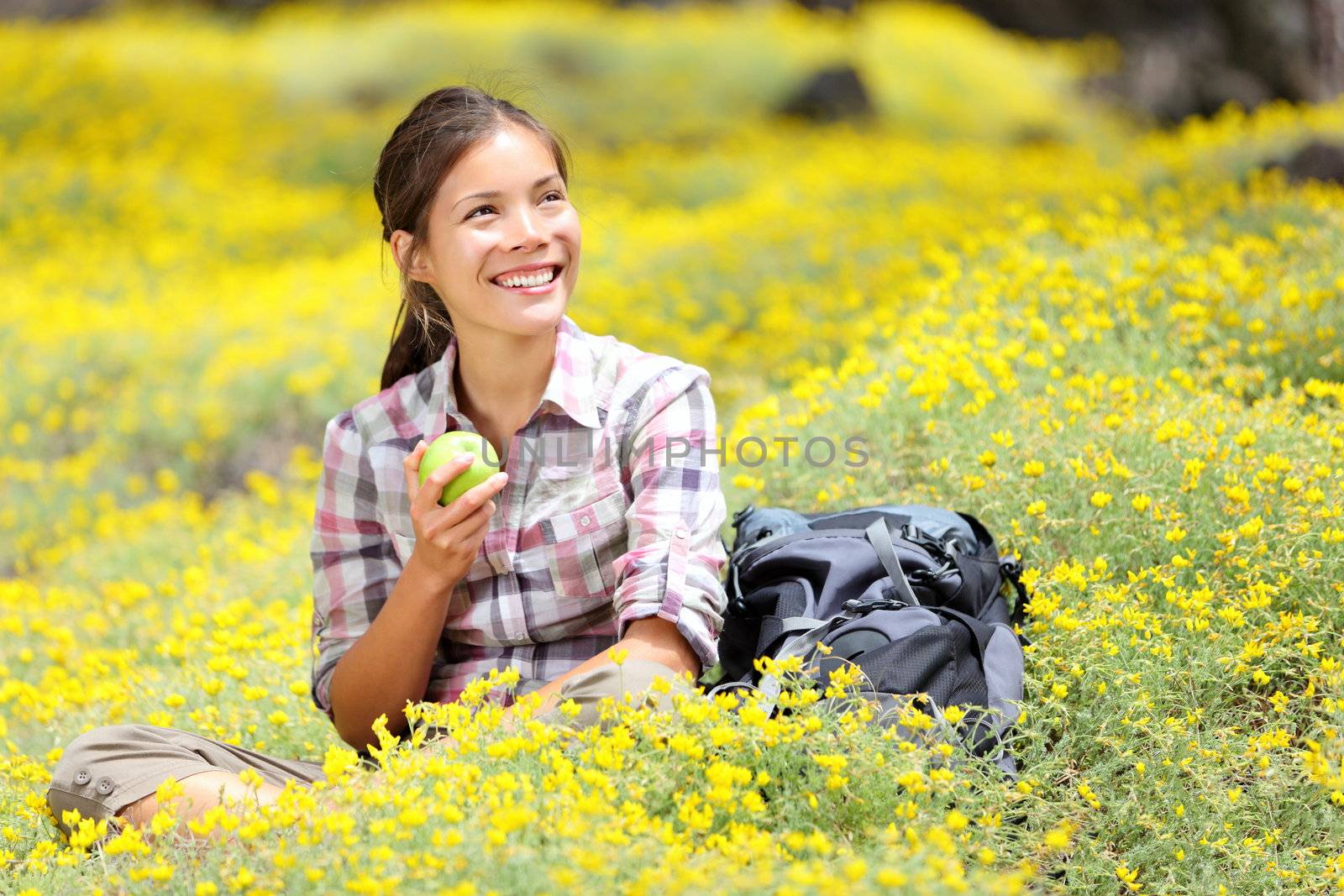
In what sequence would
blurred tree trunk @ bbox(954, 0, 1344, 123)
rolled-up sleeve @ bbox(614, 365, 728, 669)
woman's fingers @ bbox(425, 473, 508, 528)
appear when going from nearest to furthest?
woman's fingers @ bbox(425, 473, 508, 528)
rolled-up sleeve @ bbox(614, 365, 728, 669)
blurred tree trunk @ bbox(954, 0, 1344, 123)

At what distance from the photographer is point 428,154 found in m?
2.73

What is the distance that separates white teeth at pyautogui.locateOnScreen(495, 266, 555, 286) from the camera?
2.71 meters

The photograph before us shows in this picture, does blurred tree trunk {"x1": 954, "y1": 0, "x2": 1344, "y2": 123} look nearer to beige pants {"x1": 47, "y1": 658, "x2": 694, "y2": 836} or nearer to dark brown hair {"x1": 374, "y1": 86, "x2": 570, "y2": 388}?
dark brown hair {"x1": 374, "y1": 86, "x2": 570, "y2": 388}

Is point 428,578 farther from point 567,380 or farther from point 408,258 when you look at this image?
point 408,258

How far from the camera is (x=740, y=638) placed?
2.90m

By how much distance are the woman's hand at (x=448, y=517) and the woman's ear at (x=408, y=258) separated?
46cm

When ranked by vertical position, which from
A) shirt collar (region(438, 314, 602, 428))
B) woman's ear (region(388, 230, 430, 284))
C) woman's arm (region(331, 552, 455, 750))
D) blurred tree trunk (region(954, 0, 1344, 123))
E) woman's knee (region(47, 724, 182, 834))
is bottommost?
woman's knee (region(47, 724, 182, 834))

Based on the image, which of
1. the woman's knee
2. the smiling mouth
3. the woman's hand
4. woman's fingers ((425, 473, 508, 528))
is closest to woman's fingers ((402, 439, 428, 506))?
the woman's hand

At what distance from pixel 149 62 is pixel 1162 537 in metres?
13.0

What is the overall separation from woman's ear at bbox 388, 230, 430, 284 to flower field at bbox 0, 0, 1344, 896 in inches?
19.9

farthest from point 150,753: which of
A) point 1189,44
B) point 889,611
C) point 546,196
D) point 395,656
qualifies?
point 1189,44

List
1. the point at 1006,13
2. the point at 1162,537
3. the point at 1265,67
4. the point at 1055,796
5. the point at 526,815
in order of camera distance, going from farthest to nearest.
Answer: the point at 1006,13 < the point at 1265,67 < the point at 1162,537 < the point at 1055,796 < the point at 526,815

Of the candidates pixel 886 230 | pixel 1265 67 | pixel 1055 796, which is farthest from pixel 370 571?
pixel 1265 67

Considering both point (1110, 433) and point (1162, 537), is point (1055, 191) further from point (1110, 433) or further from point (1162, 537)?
point (1162, 537)
